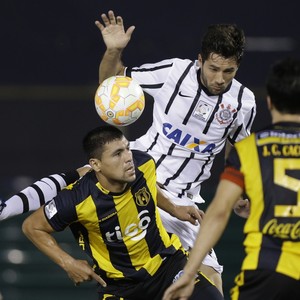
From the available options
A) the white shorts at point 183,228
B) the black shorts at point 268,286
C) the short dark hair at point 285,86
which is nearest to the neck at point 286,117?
the short dark hair at point 285,86

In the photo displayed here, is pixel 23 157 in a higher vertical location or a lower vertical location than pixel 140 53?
lower

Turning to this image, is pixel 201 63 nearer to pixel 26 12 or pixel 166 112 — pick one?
Answer: pixel 166 112

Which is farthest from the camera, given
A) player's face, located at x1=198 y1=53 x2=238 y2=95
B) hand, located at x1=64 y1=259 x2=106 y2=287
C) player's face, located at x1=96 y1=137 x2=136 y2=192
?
player's face, located at x1=198 y1=53 x2=238 y2=95

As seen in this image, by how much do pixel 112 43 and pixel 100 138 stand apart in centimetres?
64

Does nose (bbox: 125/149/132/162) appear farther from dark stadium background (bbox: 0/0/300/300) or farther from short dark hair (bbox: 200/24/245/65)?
dark stadium background (bbox: 0/0/300/300)

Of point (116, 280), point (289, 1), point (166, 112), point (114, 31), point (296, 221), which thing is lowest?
point (116, 280)

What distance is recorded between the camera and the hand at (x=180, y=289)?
4555mm

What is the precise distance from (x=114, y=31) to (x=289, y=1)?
19.6ft

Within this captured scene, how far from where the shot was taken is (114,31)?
638 cm

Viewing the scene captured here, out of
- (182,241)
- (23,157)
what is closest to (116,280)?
(182,241)

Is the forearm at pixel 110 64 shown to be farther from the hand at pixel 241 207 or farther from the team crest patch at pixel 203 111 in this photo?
the hand at pixel 241 207

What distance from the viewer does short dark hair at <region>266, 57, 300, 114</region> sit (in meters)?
4.52

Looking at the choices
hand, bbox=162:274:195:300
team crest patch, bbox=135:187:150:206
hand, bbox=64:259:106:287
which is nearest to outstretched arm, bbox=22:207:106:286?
hand, bbox=64:259:106:287

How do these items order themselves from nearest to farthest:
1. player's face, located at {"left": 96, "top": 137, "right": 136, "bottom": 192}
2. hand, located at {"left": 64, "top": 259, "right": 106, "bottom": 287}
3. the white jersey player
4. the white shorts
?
hand, located at {"left": 64, "top": 259, "right": 106, "bottom": 287}
player's face, located at {"left": 96, "top": 137, "right": 136, "bottom": 192}
the white jersey player
the white shorts
